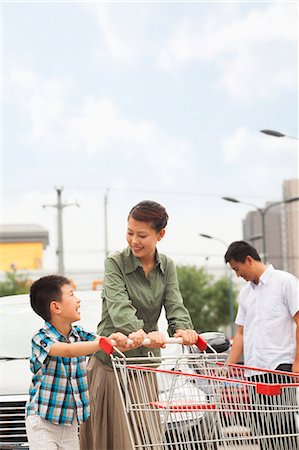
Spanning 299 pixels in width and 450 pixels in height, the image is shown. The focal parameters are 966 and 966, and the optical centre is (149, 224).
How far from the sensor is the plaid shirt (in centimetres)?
A: 481

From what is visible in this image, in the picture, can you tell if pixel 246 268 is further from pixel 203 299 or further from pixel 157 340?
pixel 203 299

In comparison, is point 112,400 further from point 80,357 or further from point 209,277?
point 209,277

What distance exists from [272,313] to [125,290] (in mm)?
1872

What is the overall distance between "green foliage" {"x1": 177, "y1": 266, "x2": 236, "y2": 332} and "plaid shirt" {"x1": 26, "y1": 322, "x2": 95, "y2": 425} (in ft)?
201

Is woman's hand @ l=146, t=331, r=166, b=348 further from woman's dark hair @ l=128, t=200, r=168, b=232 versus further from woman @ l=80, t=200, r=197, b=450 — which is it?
woman's dark hair @ l=128, t=200, r=168, b=232

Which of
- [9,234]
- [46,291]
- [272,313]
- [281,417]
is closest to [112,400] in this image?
[46,291]

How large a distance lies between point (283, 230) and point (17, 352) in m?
94.5

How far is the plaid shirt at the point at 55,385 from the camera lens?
481 centimetres

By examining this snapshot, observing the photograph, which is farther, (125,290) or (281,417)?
(125,290)

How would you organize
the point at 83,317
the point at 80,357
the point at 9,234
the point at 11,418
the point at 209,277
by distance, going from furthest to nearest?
the point at 9,234
the point at 209,277
the point at 83,317
the point at 11,418
the point at 80,357

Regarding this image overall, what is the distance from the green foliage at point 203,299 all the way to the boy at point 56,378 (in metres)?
61.1

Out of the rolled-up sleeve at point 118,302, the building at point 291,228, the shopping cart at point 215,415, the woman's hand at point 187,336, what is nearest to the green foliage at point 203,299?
the building at point 291,228

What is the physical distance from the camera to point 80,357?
4941 mm

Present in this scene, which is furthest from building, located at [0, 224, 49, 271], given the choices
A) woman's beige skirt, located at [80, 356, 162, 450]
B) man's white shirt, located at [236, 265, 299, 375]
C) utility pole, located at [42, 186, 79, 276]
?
woman's beige skirt, located at [80, 356, 162, 450]
